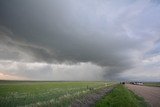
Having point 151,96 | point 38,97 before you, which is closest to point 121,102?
point 38,97

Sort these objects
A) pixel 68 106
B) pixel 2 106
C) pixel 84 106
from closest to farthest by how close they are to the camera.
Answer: pixel 2 106
pixel 68 106
pixel 84 106

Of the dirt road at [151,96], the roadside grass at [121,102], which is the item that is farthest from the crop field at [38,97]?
the dirt road at [151,96]

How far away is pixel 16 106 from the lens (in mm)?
22219

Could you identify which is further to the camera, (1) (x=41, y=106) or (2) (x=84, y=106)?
(2) (x=84, y=106)

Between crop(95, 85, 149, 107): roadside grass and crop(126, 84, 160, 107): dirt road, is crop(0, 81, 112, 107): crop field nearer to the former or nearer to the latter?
crop(95, 85, 149, 107): roadside grass

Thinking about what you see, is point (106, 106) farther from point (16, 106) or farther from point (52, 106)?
point (16, 106)

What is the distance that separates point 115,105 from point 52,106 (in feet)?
24.2

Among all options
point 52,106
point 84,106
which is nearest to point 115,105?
point 84,106

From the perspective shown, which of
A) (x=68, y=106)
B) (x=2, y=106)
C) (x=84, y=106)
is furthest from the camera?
(x=84, y=106)

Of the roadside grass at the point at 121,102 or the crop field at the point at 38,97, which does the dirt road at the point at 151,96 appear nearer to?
the roadside grass at the point at 121,102

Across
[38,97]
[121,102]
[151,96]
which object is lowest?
[121,102]

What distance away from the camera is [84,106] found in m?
25.2

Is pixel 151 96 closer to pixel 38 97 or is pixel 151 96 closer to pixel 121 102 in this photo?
pixel 121 102

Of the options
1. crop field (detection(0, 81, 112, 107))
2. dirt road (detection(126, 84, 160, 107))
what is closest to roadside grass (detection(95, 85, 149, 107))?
dirt road (detection(126, 84, 160, 107))
